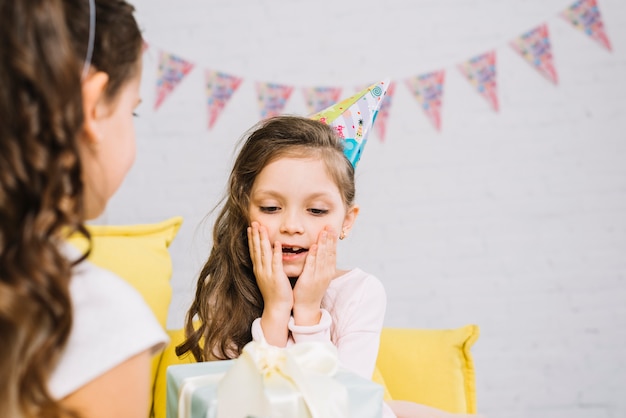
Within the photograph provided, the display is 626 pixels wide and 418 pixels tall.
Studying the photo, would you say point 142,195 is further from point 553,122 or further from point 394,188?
point 553,122

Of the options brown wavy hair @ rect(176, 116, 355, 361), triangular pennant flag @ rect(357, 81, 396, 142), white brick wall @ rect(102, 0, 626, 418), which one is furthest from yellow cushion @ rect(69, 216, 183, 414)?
triangular pennant flag @ rect(357, 81, 396, 142)

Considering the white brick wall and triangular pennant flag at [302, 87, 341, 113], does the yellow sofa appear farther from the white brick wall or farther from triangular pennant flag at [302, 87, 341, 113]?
triangular pennant flag at [302, 87, 341, 113]

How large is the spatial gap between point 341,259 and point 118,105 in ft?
6.46

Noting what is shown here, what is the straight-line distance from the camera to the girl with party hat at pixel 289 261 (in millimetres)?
1549

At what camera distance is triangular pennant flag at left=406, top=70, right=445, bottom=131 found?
285 cm

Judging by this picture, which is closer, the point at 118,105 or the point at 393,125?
the point at 118,105

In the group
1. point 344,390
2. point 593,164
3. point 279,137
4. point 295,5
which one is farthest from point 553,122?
point 344,390

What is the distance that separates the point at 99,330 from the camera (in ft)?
2.66

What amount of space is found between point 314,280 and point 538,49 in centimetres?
179

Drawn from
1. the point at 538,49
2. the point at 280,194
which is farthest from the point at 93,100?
the point at 538,49

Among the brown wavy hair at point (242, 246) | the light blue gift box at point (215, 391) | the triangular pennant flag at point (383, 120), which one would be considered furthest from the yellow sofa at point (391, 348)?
the triangular pennant flag at point (383, 120)

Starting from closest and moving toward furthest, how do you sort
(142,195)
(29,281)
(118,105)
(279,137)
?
(29,281), (118,105), (279,137), (142,195)

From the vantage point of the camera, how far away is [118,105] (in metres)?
0.91

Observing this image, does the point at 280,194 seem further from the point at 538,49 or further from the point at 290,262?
the point at 538,49
